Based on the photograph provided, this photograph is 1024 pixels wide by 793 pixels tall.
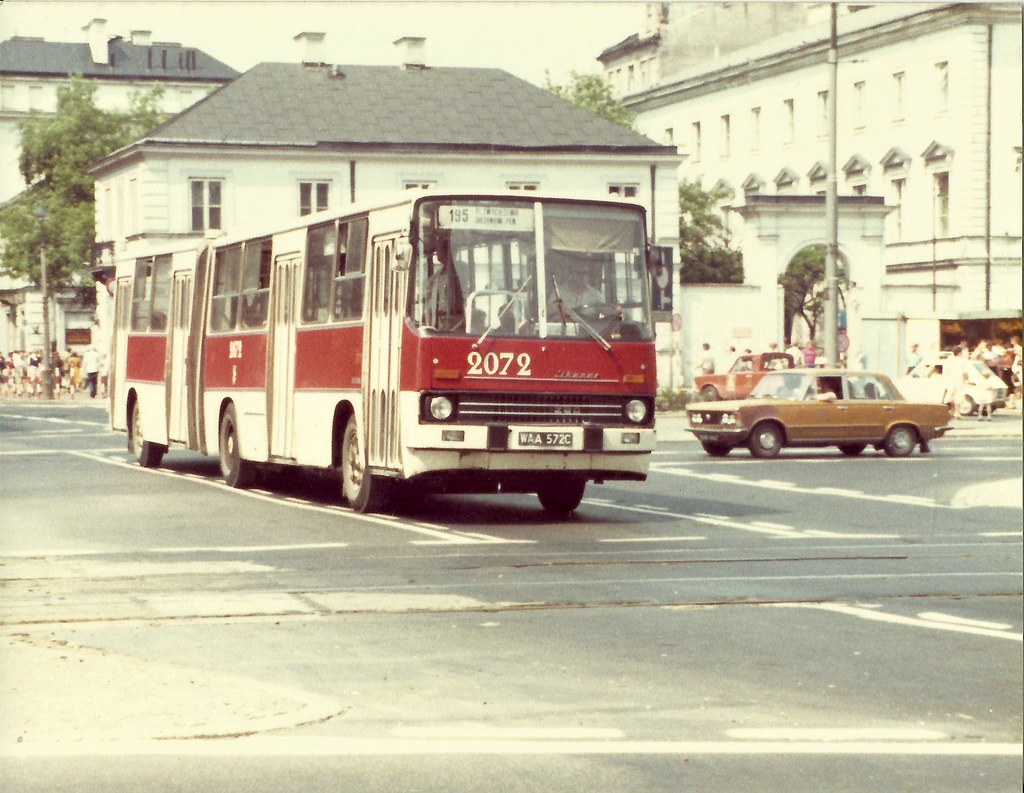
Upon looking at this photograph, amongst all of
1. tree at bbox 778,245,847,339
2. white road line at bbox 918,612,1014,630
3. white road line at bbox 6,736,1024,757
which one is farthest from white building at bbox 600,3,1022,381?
tree at bbox 778,245,847,339

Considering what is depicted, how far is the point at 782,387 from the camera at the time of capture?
3120 cm

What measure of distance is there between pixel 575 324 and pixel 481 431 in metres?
1.18

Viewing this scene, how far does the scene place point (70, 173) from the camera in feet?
30.9

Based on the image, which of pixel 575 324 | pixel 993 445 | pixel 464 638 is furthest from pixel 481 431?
pixel 993 445

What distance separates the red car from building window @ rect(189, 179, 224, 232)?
15712 mm

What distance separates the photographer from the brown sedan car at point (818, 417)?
30.5 m

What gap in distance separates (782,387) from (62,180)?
2370 cm

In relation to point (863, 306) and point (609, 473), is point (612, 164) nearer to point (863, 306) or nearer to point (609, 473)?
point (609, 473)

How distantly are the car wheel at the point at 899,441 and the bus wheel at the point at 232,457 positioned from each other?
12.5 meters

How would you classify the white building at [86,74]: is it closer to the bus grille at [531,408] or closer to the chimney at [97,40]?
the chimney at [97,40]

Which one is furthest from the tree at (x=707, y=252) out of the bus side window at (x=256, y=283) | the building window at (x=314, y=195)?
the building window at (x=314, y=195)

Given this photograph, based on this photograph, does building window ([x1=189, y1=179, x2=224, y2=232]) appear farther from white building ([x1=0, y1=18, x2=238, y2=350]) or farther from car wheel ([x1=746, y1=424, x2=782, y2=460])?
car wheel ([x1=746, y1=424, x2=782, y2=460])

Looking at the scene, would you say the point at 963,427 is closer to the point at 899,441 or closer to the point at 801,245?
the point at 899,441

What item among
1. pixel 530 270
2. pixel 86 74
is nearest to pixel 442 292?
pixel 530 270
